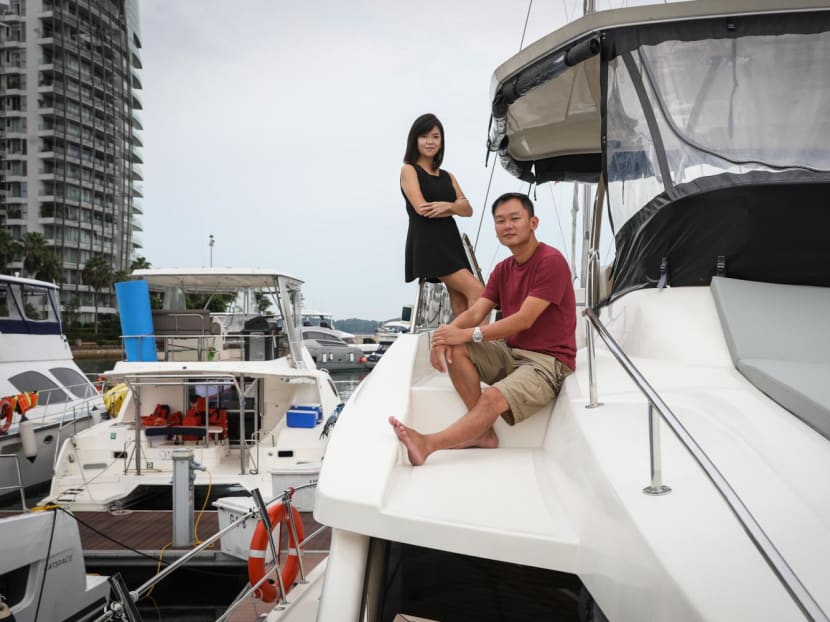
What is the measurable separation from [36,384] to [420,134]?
12899 mm

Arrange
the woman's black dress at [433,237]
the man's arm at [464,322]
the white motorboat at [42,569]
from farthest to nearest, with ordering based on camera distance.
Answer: the white motorboat at [42,569], the woman's black dress at [433,237], the man's arm at [464,322]

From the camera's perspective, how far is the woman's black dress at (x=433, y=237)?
11.9ft

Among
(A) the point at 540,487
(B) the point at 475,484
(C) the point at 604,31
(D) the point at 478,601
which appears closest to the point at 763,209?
(C) the point at 604,31

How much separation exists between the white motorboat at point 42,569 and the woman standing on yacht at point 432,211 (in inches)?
145

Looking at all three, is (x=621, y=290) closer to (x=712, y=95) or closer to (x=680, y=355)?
(x=680, y=355)

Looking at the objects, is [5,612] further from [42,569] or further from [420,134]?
[420,134]

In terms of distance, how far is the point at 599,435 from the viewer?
2.14 metres

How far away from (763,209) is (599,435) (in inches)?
58.9

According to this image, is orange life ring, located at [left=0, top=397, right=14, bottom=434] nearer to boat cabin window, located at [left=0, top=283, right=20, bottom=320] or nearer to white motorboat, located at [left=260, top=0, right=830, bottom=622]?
boat cabin window, located at [left=0, top=283, right=20, bottom=320]

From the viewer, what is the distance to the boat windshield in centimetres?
312

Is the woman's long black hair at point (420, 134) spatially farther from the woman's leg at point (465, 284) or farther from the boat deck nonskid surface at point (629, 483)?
the boat deck nonskid surface at point (629, 483)

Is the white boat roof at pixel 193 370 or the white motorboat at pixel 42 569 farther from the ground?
the white boat roof at pixel 193 370

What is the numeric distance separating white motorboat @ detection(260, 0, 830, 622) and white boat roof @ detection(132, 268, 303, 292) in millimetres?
7989

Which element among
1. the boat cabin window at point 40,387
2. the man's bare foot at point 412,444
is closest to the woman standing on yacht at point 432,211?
the man's bare foot at point 412,444
